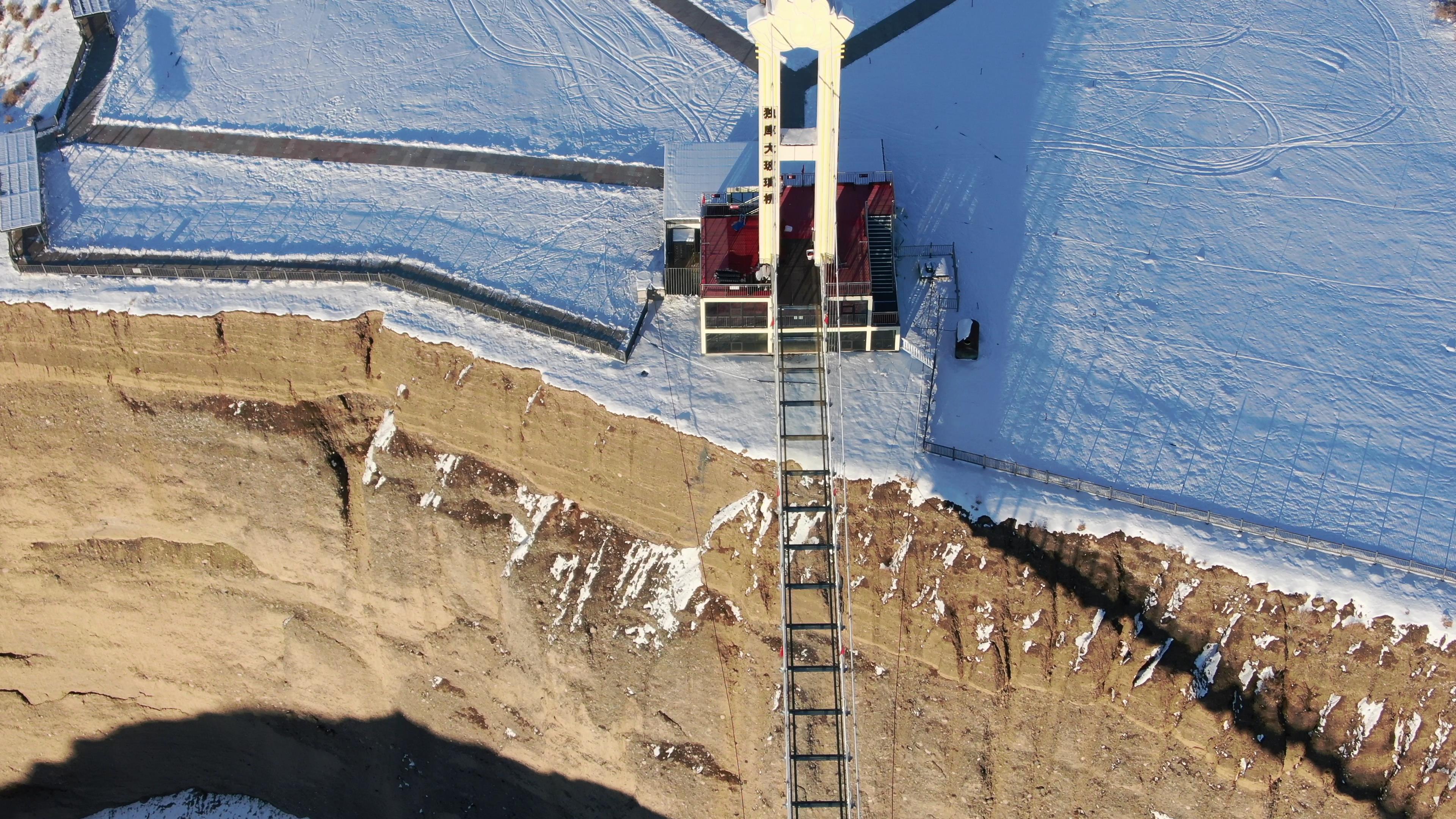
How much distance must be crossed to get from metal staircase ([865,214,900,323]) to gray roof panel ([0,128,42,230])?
3266 cm

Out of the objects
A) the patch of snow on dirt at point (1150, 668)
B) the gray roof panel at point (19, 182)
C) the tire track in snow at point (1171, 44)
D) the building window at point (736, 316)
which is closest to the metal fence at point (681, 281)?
the building window at point (736, 316)

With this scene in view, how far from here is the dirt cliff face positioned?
28.7 m

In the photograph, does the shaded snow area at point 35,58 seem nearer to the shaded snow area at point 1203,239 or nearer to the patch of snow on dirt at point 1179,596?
the shaded snow area at point 1203,239

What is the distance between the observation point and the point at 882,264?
33719mm

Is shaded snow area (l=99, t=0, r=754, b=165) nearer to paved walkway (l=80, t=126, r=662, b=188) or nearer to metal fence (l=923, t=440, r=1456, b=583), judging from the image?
paved walkway (l=80, t=126, r=662, b=188)

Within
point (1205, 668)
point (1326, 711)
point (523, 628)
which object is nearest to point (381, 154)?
point (523, 628)

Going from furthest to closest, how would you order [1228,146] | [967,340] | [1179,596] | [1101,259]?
1. [1228,146]
2. [1101,259]
3. [967,340]
4. [1179,596]

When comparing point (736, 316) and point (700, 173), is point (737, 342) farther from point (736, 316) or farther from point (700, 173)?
point (700, 173)

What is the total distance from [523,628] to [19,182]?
27594mm

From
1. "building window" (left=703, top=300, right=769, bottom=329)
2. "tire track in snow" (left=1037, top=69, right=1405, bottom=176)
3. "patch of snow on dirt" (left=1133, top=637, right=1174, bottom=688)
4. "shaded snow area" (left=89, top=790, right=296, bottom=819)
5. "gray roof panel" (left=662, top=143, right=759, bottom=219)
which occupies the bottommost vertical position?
"shaded snow area" (left=89, top=790, right=296, bottom=819)

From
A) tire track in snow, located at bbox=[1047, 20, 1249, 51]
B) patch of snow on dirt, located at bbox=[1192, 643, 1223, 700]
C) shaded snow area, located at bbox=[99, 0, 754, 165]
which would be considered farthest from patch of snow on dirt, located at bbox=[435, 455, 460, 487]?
tire track in snow, located at bbox=[1047, 20, 1249, 51]

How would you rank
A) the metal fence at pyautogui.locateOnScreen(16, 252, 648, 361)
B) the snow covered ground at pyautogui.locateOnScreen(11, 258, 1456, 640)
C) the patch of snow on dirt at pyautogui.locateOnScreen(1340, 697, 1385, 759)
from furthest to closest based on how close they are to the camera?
the metal fence at pyautogui.locateOnScreen(16, 252, 648, 361), the snow covered ground at pyautogui.locateOnScreen(11, 258, 1456, 640), the patch of snow on dirt at pyautogui.locateOnScreen(1340, 697, 1385, 759)

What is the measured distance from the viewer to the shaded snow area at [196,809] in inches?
1636

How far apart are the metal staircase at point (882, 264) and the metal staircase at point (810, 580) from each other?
235 cm
